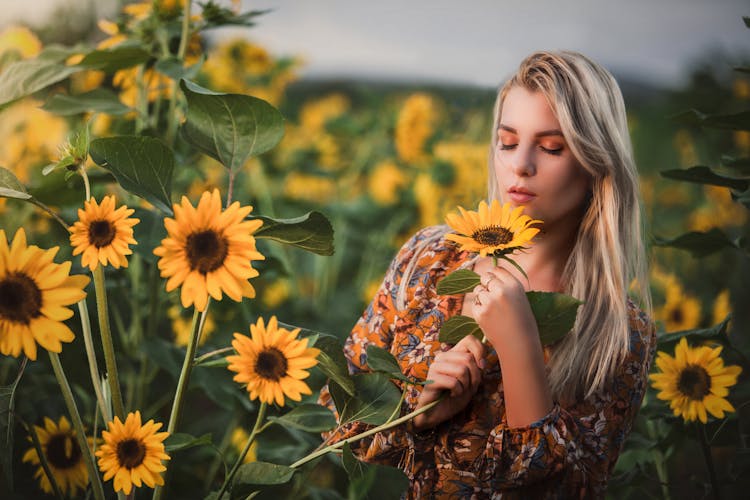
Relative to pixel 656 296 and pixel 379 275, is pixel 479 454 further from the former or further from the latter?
pixel 656 296

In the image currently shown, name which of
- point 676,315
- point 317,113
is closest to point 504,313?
point 676,315

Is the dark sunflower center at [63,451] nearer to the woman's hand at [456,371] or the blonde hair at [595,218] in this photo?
the woman's hand at [456,371]

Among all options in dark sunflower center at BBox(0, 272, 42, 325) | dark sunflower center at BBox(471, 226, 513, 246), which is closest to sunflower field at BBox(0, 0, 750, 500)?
dark sunflower center at BBox(0, 272, 42, 325)

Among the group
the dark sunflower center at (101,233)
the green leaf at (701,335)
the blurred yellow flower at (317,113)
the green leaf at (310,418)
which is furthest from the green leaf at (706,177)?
the blurred yellow flower at (317,113)

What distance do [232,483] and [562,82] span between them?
47 cm

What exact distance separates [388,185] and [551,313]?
3.75ft

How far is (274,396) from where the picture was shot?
1.59 ft

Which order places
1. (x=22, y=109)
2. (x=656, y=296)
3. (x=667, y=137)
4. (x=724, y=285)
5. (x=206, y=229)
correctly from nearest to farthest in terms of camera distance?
(x=206, y=229) → (x=22, y=109) → (x=656, y=296) → (x=724, y=285) → (x=667, y=137)

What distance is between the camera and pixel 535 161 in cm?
72

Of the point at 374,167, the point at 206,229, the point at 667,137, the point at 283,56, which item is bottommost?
the point at 667,137

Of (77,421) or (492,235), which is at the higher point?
(492,235)

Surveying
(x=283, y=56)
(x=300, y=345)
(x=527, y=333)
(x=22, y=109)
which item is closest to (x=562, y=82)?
(x=527, y=333)

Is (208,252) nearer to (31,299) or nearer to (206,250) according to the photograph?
(206,250)

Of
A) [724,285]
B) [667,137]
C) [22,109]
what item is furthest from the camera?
[667,137]
